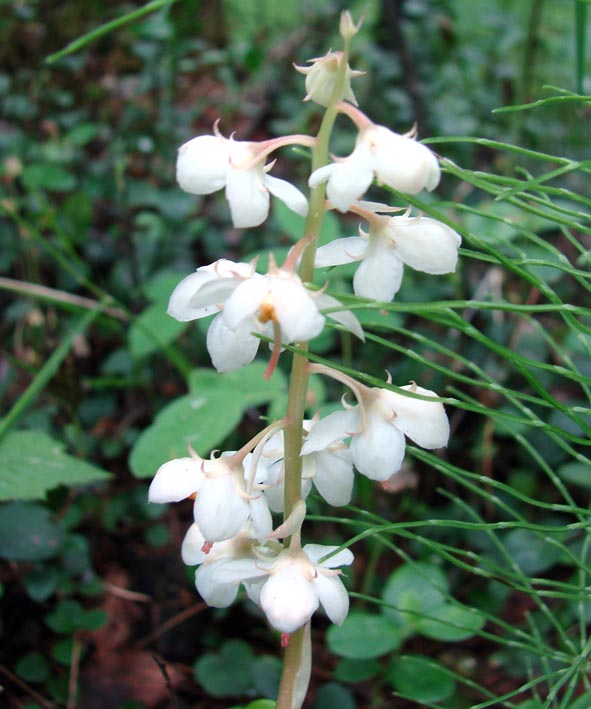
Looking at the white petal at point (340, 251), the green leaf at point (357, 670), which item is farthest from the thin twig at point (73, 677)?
the white petal at point (340, 251)

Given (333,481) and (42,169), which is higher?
(333,481)

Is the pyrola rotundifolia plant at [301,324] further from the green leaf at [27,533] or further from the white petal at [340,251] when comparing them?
the green leaf at [27,533]

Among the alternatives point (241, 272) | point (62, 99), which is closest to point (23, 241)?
point (62, 99)

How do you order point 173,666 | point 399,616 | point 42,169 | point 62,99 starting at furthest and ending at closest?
1. point 62,99
2. point 42,169
3. point 173,666
4. point 399,616

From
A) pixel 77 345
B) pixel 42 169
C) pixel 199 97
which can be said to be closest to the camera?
pixel 77 345

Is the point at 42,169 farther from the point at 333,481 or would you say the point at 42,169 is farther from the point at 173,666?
the point at 333,481

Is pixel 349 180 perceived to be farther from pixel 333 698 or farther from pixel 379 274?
pixel 333 698

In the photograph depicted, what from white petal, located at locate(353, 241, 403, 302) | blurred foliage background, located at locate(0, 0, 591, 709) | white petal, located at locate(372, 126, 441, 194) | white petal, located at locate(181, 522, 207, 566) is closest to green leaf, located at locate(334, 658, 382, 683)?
blurred foliage background, located at locate(0, 0, 591, 709)

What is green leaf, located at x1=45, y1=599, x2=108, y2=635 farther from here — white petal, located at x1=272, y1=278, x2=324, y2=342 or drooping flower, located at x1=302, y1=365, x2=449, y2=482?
white petal, located at x1=272, y1=278, x2=324, y2=342
